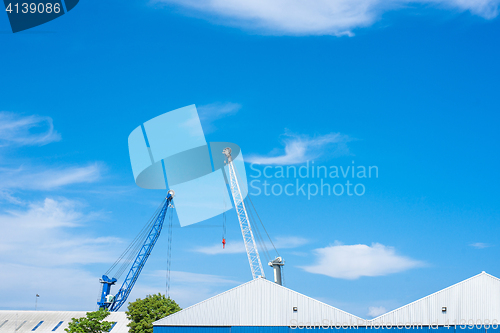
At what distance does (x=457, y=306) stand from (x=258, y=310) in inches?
837

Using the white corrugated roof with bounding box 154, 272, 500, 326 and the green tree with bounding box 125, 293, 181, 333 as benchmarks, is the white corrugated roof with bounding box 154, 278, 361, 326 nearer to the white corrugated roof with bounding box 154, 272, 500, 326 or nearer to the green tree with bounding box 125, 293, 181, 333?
the white corrugated roof with bounding box 154, 272, 500, 326

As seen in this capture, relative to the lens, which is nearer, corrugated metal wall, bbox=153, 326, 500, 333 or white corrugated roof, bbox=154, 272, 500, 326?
corrugated metal wall, bbox=153, 326, 500, 333

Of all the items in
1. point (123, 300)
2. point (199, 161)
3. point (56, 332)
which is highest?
point (199, 161)

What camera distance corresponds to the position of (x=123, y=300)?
130 meters

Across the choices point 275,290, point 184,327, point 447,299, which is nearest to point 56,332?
point 184,327

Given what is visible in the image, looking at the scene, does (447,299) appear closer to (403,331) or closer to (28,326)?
(403,331)

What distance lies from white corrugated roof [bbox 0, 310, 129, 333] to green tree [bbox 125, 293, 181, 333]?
8875mm

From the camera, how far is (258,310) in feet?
153

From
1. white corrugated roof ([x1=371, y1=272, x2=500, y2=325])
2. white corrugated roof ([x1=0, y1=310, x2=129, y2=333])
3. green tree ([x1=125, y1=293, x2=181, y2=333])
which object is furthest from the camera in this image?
white corrugated roof ([x1=0, y1=310, x2=129, y2=333])

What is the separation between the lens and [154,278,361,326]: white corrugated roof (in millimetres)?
46062

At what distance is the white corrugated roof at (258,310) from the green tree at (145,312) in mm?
32617

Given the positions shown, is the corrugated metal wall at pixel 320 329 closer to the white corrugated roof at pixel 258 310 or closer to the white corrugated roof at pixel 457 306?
the white corrugated roof at pixel 258 310

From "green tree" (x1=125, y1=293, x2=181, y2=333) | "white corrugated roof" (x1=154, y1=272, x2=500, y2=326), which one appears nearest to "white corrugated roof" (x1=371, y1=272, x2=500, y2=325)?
"white corrugated roof" (x1=154, y1=272, x2=500, y2=326)

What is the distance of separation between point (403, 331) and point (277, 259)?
5657 centimetres
